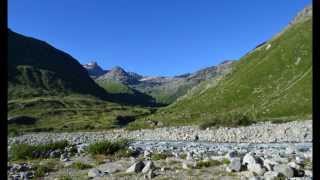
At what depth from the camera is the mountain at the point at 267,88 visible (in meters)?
104

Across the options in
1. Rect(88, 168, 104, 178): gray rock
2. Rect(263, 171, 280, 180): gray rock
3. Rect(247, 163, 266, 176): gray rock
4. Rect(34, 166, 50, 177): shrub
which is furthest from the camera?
Rect(34, 166, 50, 177): shrub

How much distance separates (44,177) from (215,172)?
755cm

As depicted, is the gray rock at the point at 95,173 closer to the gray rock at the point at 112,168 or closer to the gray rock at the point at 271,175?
the gray rock at the point at 112,168

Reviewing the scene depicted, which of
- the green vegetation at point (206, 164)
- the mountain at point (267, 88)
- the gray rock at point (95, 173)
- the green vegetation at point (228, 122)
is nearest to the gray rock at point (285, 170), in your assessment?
the green vegetation at point (206, 164)

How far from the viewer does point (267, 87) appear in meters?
131

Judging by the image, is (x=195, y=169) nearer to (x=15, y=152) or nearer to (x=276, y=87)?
(x=15, y=152)

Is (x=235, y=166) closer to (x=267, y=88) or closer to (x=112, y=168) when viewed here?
(x=112, y=168)

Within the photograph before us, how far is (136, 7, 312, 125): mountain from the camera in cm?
10369

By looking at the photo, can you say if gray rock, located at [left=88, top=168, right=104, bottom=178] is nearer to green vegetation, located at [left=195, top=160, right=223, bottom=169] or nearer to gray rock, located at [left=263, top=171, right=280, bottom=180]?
green vegetation, located at [left=195, top=160, right=223, bottom=169]

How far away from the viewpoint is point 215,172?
19.8 meters

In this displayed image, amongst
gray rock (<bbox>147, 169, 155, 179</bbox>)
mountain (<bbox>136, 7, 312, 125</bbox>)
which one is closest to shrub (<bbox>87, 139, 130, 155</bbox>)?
gray rock (<bbox>147, 169, 155, 179</bbox>)

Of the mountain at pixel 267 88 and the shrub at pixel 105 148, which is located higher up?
Answer: the mountain at pixel 267 88
